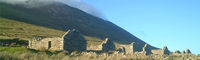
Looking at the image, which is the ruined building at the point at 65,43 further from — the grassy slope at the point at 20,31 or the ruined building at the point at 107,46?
the grassy slope at the point at 20,31

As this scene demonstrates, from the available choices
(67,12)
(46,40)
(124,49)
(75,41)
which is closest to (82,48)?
(75,41)

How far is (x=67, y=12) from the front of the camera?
581 ft

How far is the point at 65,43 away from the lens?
92.3ft

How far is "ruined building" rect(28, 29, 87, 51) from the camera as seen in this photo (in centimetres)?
2813

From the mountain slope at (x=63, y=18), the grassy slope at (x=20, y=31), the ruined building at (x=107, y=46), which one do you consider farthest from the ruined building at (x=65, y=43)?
Answer: the mountain slope at (x=63, y=18)

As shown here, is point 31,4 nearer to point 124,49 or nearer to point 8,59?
point 124,49

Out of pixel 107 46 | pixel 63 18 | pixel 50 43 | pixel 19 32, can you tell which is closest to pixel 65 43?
pixel 50 43

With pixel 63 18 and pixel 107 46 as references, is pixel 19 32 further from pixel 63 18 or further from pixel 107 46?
pixel 63 18

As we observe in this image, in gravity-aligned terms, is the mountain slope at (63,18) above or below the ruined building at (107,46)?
above

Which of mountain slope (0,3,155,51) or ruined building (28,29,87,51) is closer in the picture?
ruined building (28,29,87,51)

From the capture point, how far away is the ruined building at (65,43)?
1107 inches

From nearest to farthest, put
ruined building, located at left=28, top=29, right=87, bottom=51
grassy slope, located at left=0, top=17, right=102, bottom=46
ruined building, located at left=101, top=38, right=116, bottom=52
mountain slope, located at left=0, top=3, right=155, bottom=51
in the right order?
ruined building, located at left=28, top=29, right=87, bottom=51, ruined building, located at left=101, top=38, right=116, bottom=52, grassy slope, located at left=0, top=17, right=102, bottom=46, mountain slope, located at left=0, top=3, right=155, bottom=51

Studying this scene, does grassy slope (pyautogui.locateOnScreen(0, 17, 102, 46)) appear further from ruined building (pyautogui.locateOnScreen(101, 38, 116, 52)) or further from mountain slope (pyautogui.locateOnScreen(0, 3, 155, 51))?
ruined building (pyautogui.locateOnScreen(101, 38, 116, 52))

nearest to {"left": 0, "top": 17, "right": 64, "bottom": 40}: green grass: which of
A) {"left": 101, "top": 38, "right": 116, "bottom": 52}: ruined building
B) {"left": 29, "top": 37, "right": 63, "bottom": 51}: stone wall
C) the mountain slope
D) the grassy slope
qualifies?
the grassy slope
